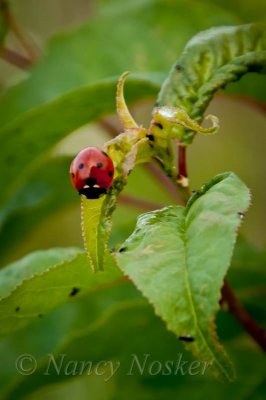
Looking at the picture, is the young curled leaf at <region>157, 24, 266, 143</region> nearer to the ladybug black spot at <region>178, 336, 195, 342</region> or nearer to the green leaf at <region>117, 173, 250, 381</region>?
the green leaf at <region>117, 173, 250, 381</region>

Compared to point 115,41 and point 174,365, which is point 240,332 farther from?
point 115,41

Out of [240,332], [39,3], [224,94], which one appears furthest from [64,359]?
[39,3]

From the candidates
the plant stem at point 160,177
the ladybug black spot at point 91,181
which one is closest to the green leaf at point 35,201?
the plant stem at point 160,177

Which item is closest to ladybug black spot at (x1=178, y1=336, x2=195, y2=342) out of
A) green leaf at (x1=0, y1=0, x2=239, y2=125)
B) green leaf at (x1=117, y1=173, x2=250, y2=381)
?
green leaf at (x1=117, y1=173, x2=250, y2=381)

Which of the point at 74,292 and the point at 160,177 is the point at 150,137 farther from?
the point at 160,177

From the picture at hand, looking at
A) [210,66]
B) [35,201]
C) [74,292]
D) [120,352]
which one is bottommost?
[120,352]

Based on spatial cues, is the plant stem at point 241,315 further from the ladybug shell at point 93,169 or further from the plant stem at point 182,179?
the ladybug shell at point 93,169

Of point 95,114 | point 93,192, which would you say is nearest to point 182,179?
point 93,192
